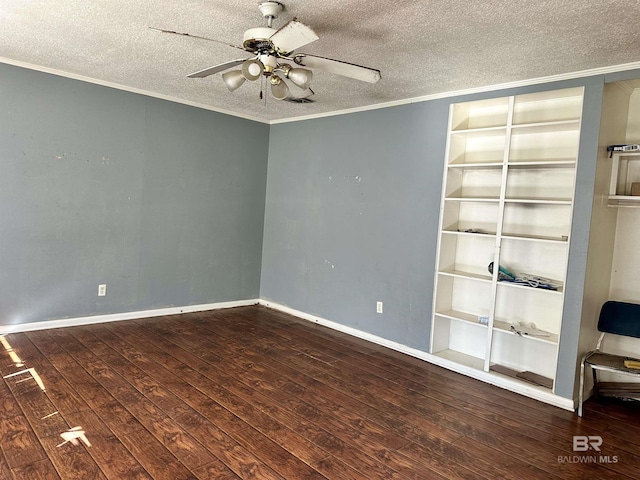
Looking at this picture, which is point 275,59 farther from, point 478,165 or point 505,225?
point 505,225

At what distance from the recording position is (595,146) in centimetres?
297

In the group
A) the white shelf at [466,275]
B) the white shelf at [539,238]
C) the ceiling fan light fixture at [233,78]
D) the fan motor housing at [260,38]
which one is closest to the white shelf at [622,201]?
the white shelf at [539,238]

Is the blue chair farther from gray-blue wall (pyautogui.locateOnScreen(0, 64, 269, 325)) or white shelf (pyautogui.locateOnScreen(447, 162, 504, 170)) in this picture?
gray-blue wall (pyautogui.locateOnScreen(0, 64, 269, 325))

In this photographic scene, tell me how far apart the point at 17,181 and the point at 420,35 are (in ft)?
12.1

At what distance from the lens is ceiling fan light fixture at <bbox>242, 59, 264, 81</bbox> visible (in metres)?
2.32

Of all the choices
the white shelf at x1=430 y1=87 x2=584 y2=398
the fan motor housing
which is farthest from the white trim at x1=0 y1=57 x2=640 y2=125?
the fan motor housing

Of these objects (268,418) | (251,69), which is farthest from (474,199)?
(268,418)

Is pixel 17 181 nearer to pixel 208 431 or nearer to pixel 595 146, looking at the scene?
pixel 208 431

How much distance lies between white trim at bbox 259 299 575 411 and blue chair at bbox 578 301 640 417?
7.7 inches

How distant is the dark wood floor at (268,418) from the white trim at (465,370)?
0.07 metres

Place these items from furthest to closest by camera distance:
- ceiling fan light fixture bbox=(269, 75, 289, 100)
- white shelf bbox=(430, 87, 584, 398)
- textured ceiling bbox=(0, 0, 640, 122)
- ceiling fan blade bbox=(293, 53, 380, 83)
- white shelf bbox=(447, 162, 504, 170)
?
white shelf bbox=(447, 162, 504, 170) → white shelf bbox=(430, 87, 584, 398) → ceiling fan light fixture bbox=(269, 75, 289, 100) → ceiling fan blade bbox=(293, 53, 380, 83) → textured ceiling bbox=(0, 0, 640, 122)

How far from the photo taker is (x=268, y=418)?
2695 millimetres

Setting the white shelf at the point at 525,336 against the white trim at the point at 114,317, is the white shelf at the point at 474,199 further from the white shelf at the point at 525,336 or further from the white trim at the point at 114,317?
the white trim at the point at 114,317

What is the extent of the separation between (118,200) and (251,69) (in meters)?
2.79
